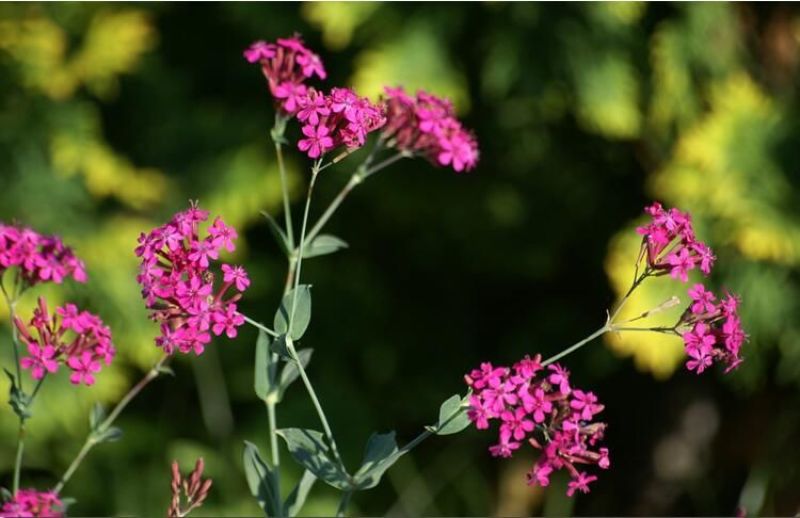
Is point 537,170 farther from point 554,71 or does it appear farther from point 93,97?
point 93,97

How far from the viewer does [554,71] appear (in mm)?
2871

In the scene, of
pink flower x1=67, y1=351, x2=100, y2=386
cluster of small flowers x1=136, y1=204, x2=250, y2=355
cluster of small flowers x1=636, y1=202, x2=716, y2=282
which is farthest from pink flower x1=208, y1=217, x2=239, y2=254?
cluster of small flowers x1=636, y1=202, x2=716, y2=282

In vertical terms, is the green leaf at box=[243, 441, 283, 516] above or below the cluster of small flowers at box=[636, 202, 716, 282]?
below

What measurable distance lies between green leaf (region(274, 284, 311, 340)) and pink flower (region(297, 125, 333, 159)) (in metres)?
0.15

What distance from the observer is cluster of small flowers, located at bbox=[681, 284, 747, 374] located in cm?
126

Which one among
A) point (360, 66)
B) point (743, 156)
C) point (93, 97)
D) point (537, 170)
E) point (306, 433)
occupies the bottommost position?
point (306, 433)

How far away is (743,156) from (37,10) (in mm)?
1905

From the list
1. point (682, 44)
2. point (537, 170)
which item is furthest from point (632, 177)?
point (682, 44)

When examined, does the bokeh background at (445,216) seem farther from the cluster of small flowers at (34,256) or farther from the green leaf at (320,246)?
the cluster of small flowers at (34,256)

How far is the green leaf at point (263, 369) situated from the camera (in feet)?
4.59

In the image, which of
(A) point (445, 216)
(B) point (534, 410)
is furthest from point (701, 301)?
(A) point (445, 216)

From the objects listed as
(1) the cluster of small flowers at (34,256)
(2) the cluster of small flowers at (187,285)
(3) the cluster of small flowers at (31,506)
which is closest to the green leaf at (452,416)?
(2) the cluster of small flowers at (187,285)

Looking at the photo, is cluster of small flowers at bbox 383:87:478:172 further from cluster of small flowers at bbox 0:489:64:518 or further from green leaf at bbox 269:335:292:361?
cluster of small flowers at bbox 0:489:64:518

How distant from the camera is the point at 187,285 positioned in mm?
1217
